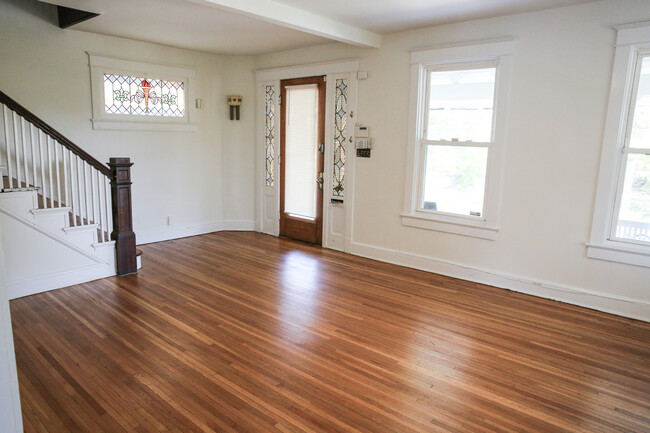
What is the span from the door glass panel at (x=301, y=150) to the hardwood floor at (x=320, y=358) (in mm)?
1909

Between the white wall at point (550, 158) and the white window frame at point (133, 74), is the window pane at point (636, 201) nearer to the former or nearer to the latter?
the white wall at point (550, 158)

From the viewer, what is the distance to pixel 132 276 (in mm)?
4793

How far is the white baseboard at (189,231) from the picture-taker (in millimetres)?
6233

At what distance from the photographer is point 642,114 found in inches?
149

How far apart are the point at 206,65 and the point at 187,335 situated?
468 centimetres

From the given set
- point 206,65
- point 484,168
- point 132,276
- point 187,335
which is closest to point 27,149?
point 132,276

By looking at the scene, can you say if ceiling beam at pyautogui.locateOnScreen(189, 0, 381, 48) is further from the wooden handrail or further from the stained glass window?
the stained glass window

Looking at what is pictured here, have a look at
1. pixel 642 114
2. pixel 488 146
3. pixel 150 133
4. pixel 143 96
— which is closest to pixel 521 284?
pixel 488 146

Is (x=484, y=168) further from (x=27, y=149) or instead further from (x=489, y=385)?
(x=27, y=149)

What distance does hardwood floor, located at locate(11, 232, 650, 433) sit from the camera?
2.45m

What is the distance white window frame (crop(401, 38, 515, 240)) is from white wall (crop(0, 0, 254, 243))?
9.66 ft

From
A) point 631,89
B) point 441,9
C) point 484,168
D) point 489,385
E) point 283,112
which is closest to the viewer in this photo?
point 489,385

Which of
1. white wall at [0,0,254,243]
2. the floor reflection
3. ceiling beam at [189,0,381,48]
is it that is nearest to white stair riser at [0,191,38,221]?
white wall at [0,0,254,243]

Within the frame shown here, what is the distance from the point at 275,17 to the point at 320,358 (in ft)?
10.4
